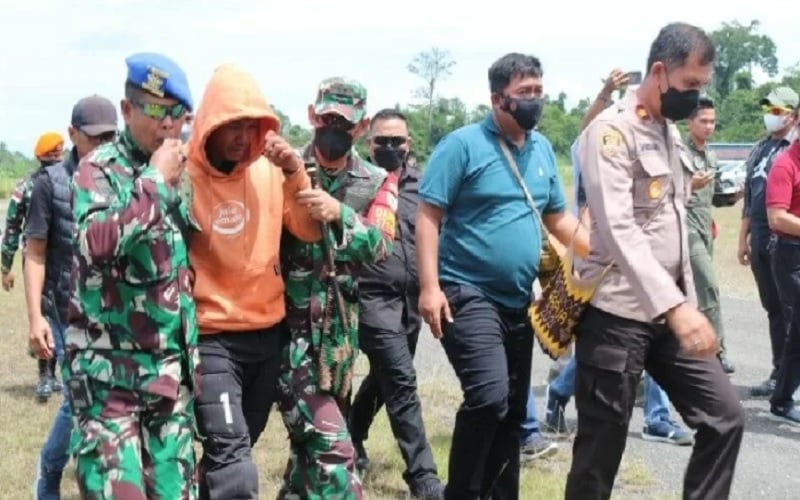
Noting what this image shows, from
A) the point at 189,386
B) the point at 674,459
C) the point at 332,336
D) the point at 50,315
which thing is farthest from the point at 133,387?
the point at 674,459

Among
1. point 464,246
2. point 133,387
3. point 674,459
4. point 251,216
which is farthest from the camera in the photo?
point 674,459

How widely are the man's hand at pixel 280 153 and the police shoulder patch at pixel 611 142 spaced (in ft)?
3.79

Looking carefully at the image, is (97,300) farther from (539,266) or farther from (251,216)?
(539,266)

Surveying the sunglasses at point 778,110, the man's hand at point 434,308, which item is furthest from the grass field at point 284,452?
the sunglasses at point 778,110

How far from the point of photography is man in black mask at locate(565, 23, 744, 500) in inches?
173

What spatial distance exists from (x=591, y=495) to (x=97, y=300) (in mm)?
2039

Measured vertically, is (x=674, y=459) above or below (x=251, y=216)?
below

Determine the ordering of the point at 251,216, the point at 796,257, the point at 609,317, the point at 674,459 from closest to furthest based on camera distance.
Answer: the point at 251,216 < the point at 609,317 < the point at 674,459 < the point at 796,257

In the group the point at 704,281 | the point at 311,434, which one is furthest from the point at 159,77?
the point at 704,281

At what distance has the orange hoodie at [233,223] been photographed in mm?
3951

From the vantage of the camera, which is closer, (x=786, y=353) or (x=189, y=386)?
(x=189, y=386)

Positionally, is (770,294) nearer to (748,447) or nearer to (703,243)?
(703,243)

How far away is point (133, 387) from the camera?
3643 millimetres

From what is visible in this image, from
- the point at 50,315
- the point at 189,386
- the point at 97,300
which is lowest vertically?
the point at 50,315
